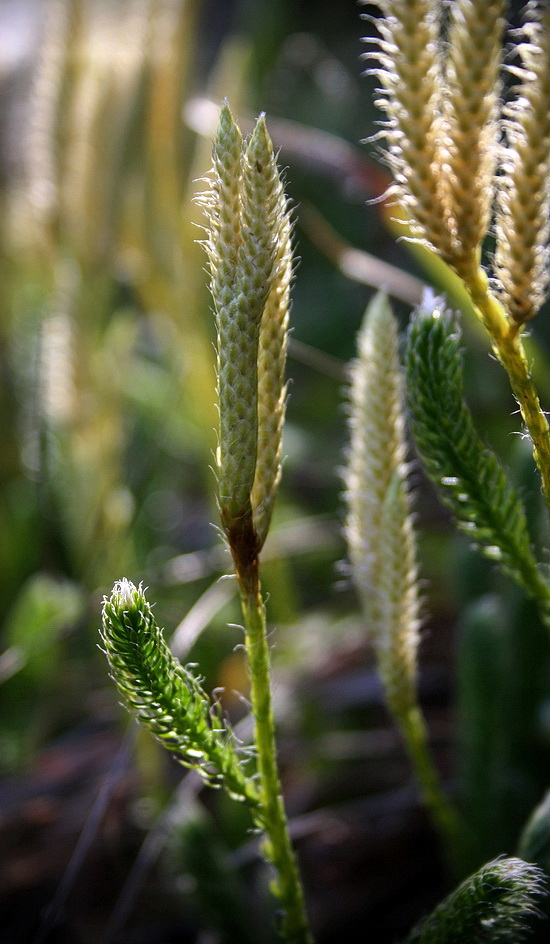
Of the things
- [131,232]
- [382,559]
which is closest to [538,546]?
[382,559]

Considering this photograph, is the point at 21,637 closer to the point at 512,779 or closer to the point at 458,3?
the point at 512,779

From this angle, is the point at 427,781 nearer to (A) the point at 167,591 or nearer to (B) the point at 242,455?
(B) the point at 242,455

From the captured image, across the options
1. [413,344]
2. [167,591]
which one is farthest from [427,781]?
[167,591]

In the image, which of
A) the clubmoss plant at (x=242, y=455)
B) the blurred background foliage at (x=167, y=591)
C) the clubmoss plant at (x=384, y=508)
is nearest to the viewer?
the clubmoss plant at (x=242, y=455)

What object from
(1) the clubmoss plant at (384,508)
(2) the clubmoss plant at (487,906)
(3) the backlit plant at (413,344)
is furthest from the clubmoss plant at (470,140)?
(2) the clubmoss plant at (487,906)

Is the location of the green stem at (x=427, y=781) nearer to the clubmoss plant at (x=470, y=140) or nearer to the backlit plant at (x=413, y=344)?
the backlit plant at (x=413, y=344)

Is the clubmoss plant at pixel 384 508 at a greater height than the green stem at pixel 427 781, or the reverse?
the clubmoss plant at pixel 384 508
